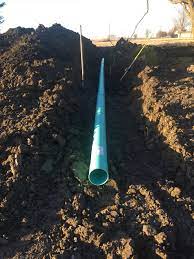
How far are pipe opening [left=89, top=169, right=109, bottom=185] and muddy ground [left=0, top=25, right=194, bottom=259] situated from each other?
0.39 feet

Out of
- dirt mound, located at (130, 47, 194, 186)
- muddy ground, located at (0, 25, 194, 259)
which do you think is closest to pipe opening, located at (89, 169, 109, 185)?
muddy ground, located at (0, 25, 194, 259)

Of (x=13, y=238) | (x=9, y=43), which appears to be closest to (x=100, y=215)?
(x=13, y=238)

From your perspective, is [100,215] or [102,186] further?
[102,186]

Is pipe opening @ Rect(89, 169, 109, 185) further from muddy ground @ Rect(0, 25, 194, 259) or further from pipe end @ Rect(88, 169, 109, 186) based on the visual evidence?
muddy ground @ Rect(0, 25, 194, 259)

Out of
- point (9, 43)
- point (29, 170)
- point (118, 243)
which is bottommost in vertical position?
point (118, 243)

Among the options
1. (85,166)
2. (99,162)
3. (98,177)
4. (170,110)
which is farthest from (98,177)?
(170,110)

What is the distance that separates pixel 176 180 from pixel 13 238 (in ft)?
8.80

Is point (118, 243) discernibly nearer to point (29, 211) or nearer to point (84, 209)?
point (84, 209)

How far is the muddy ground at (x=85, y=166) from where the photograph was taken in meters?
5.36

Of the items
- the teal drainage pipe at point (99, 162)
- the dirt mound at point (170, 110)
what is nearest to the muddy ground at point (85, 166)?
the dirt mound at point (170, 110)

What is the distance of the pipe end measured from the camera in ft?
19.5

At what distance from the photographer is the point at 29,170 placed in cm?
619

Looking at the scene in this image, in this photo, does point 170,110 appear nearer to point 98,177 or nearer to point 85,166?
point 85,166

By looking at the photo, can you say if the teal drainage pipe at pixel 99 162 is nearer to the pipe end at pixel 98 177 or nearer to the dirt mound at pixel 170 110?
the pipe end at pixel 98 177
